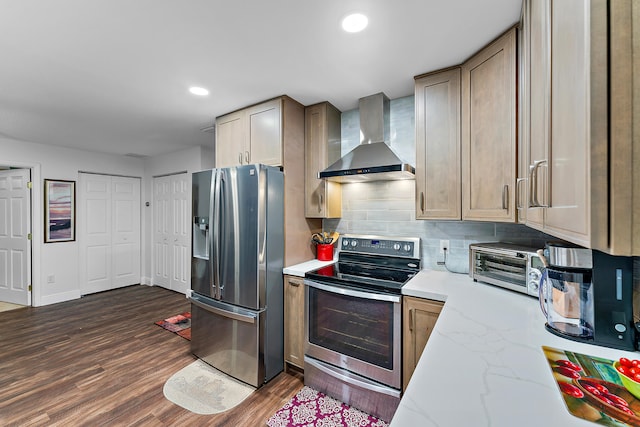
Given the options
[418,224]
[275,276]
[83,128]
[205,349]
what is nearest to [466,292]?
[418,224]

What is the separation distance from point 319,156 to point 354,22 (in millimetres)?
1221

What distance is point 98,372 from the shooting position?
2.38 metres

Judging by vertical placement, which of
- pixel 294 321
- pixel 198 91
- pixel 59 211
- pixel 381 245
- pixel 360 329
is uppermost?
pixel 198 91

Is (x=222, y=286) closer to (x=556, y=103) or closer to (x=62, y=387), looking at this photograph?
(x=62, y=387)

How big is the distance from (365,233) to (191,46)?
6.52 feet

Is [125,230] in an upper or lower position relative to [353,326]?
upper

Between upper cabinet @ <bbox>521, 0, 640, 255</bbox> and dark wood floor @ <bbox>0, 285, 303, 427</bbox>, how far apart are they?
2.10m

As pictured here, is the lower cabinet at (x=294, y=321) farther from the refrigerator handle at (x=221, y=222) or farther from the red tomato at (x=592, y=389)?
the red tomato at (x=592, y=389)

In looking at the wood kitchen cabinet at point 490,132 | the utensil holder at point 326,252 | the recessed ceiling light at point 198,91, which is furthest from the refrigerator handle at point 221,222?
the wood kitchen cabinet at point 490,132

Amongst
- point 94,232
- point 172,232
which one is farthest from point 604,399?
point 94,232

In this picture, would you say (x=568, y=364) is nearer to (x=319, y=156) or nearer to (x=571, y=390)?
(x=571, y=390)

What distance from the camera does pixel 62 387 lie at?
2176 mm

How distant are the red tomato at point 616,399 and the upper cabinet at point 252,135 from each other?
221cm

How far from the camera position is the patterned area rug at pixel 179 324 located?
3.14 meters
